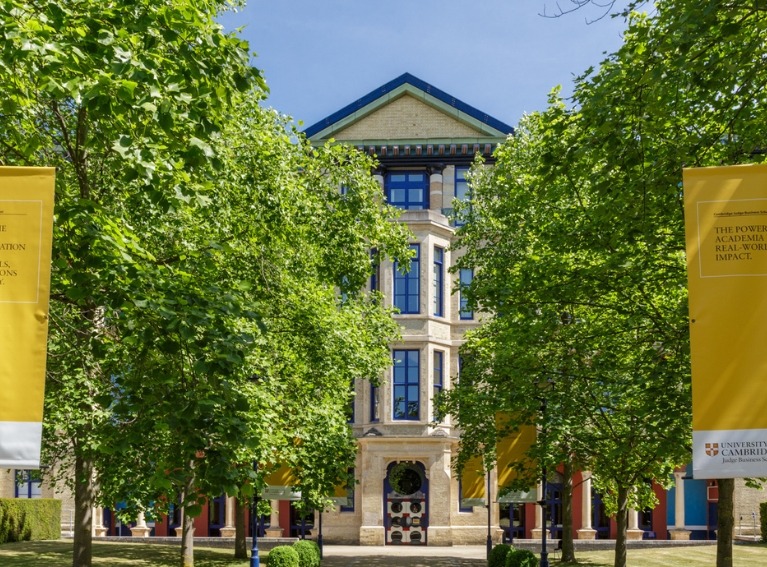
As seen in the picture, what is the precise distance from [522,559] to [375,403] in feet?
75.9

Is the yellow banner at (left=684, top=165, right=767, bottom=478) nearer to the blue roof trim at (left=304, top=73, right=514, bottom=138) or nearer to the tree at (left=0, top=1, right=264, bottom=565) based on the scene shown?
the tree at (left=0, top=1, right=264, bottom=565)

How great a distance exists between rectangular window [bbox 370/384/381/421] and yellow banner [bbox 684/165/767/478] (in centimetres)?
4027

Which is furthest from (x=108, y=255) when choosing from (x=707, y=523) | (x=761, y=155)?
(x=707, y=523)

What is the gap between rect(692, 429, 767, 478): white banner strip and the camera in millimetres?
9008

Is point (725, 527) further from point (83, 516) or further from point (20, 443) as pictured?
point (83, 516)

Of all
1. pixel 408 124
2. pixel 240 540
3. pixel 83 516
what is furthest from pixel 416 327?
pixel 83 516

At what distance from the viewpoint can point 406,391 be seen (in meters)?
49.2

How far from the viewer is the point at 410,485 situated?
49406 mm

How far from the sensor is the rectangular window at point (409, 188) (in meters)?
51.9

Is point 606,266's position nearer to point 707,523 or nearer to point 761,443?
point 761,443

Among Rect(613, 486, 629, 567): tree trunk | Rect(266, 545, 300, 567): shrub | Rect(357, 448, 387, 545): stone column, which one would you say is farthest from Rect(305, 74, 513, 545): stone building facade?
Rect(613, 486, 629, 567): tree trunk

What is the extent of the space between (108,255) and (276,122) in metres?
16.7

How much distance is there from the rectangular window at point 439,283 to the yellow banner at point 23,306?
41.2 metres

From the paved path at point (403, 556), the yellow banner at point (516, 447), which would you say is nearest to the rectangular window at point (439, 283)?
the paved path at point (403, 556)
